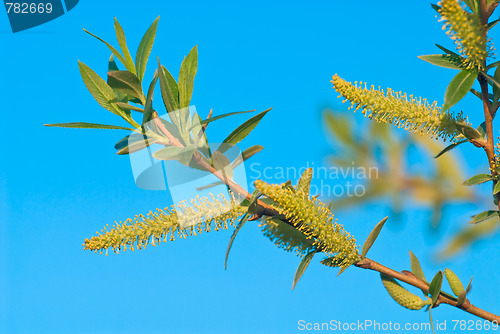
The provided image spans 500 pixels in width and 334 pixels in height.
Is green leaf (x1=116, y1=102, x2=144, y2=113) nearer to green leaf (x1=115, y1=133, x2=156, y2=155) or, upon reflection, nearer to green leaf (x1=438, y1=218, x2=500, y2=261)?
green leaf (x1=115, y1=133, x2=156, y2=155)

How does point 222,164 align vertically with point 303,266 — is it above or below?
above

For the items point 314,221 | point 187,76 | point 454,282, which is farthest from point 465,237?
point 187,76

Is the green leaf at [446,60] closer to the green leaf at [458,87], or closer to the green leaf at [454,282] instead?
the green leaf at [458,87]

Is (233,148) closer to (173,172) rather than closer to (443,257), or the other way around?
(173,172)

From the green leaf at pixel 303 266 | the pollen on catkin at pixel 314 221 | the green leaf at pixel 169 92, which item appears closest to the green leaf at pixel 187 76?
the green leaf at pixel 169 92

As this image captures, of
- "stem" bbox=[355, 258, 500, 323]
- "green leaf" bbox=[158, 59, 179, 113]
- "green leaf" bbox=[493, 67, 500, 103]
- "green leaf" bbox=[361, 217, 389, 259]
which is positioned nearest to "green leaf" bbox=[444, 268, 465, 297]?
"stem" bbox=[355, 258, 500, 323]

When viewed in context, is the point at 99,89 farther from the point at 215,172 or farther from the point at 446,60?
the point at 446,60
